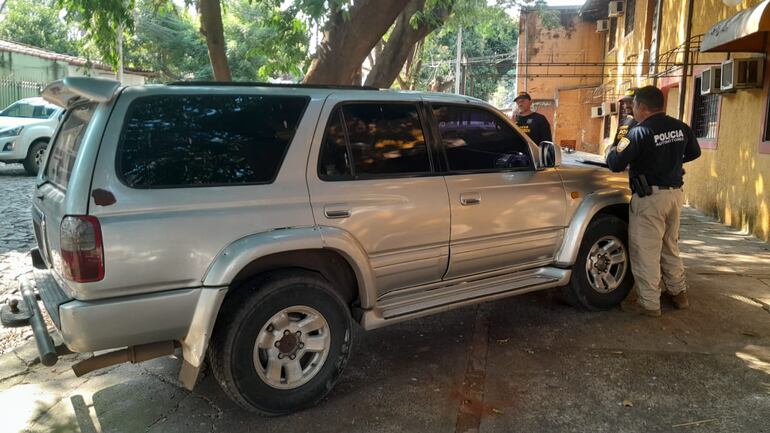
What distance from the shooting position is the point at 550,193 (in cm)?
Answer: 439

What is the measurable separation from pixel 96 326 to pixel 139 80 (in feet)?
85.7

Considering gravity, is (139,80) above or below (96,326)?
above

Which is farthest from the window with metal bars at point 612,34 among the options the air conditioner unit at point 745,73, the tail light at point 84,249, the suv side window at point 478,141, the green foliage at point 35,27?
the green foliage at point 35,27

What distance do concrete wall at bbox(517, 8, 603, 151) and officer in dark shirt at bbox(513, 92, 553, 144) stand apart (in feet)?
49.9

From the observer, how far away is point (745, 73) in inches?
311

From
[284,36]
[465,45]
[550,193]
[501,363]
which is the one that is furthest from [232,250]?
[465,45]

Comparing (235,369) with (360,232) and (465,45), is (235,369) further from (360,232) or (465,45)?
(465,45)

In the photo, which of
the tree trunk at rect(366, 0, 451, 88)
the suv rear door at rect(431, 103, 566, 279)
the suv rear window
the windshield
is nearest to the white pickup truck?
the windshield

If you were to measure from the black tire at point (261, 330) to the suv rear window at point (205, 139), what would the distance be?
588mm

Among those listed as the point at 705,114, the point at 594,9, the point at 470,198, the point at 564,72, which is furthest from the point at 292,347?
the point at 564,72

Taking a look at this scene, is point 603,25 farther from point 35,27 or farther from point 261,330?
point 35,27

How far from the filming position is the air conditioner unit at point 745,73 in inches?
307

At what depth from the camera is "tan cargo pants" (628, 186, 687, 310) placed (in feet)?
15.2

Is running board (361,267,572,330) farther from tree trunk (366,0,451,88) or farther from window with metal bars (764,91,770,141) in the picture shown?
window with metal bars (764,91,770,141)
